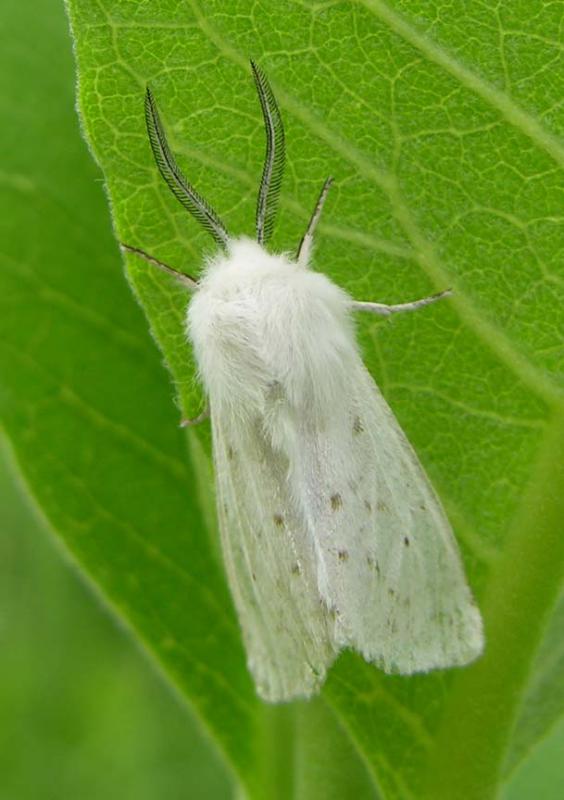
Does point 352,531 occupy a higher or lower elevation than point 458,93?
lower

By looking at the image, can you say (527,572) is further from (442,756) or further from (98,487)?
(98,487)

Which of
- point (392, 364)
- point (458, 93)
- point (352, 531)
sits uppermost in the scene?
point (458, 93)

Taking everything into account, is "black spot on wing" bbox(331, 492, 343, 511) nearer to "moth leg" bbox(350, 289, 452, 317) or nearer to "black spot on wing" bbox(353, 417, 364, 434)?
"black spot on wing" bbox(353, 417, 364, 434)

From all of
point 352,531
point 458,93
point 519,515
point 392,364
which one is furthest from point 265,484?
point 458,93

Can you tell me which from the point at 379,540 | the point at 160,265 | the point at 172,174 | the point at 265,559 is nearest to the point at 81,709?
the point at 265,559

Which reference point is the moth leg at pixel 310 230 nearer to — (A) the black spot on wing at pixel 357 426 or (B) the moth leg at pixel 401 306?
(B) the moth leg at pixel 401 306

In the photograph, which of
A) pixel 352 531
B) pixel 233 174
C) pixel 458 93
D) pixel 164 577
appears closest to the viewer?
pixel 458 93

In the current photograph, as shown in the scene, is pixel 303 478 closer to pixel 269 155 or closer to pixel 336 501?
pixel 336 501
